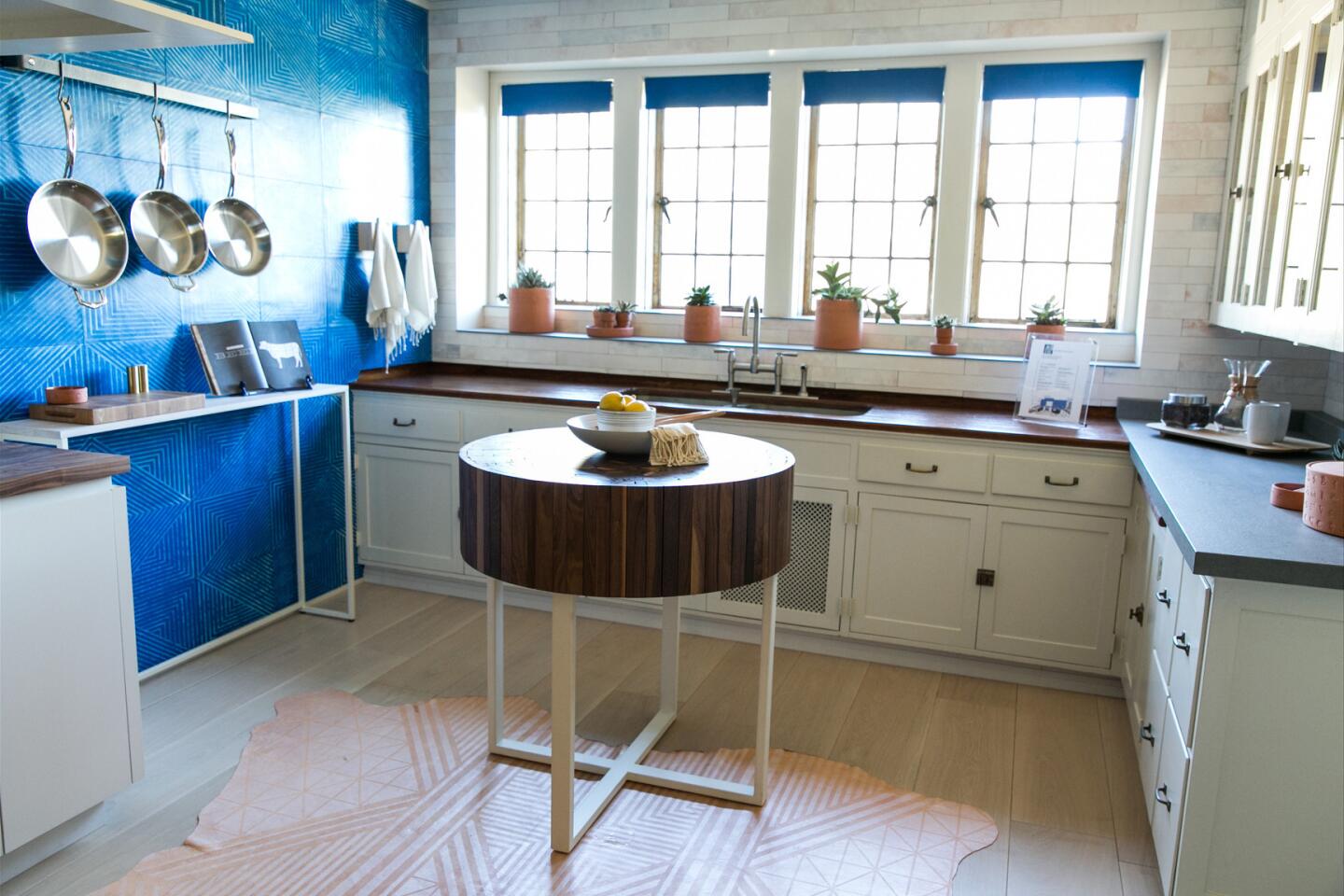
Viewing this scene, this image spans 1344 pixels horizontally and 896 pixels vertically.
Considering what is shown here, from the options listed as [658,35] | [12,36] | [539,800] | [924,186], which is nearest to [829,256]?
[924,186]

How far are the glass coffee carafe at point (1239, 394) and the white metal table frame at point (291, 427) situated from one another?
3.10 m

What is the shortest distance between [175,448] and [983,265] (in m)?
3.27

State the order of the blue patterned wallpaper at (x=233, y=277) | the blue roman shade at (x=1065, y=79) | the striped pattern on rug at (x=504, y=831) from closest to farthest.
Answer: the striped pattern on rug at (x=504, y=831)
the blue patterned wallpaper at (x=233, y=277)
the blue roman shade at (x=1065, y=79)

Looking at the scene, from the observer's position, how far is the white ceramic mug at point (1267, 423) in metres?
3.04

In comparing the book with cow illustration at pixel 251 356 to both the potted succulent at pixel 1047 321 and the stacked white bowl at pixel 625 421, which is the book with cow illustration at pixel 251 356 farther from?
the potted succulent at pixel 1047 321

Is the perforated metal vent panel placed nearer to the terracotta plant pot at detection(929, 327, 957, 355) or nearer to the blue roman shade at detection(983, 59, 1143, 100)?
the terracotta plant pot at detection(929, 327, 957, 355)

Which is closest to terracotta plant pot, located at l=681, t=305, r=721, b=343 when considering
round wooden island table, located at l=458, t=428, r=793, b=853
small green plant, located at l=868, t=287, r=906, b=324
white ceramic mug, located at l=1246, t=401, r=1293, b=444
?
small green plant, located at l=868, t=287, r=906, b=324

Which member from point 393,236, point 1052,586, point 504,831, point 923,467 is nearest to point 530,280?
point 393,236

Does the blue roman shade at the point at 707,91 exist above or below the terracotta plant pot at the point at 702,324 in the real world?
above

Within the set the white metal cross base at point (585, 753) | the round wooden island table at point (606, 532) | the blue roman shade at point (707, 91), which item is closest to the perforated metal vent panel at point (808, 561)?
the white metal cross base at point (585, 753)

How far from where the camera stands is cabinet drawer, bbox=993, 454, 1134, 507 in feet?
10.9

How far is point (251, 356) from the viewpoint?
367cm

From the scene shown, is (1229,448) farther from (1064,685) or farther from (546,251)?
(546,251)

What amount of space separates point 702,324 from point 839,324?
0.63 m
